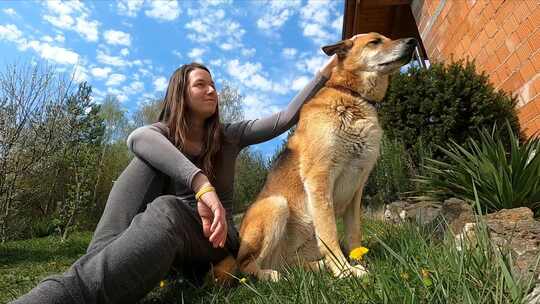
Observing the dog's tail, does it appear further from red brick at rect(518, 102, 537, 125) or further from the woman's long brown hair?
red brick at rect(518, 102, 537, 125)

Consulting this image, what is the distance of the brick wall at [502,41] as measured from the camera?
15.0 ft

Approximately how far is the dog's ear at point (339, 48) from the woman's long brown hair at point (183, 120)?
0.93m

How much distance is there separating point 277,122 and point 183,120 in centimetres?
70

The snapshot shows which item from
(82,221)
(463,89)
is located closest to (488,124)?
(463,89)

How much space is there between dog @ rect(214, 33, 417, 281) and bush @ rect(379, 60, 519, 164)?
226 centimetres

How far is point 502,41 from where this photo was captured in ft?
17.2

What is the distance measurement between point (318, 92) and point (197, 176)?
3.92 ft

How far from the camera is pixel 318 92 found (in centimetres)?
293

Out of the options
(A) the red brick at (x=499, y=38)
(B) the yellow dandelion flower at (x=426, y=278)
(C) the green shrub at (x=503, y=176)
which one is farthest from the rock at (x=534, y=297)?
(A) the red brick at (x=499, y=38)

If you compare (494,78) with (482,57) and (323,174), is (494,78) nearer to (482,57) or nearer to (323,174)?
(482,57)

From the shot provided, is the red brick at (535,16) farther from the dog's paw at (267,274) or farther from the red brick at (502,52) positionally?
the dog's paw at (267,274)

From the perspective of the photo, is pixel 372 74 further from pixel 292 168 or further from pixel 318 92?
pixel 292 168

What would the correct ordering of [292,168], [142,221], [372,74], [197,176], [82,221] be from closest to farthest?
[142,221] < [197,176] < [292,168] < [372,74] < [82,221]

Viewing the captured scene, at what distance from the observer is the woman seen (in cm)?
189
